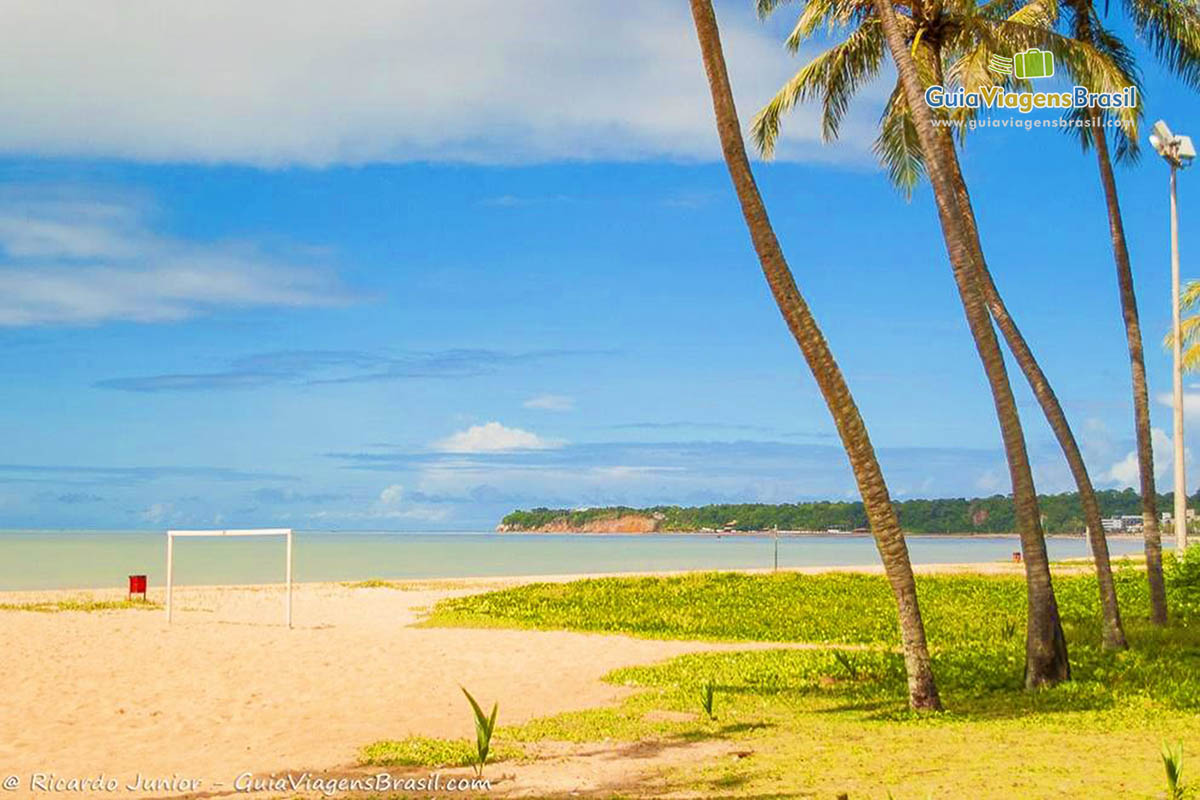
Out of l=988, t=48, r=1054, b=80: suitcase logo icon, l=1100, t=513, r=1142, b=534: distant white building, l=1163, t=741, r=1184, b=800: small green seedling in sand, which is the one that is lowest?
l=1163, t=741, r=1184, b=800: small green seedling in sand

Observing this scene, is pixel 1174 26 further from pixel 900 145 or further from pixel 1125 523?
pixel 1125 523

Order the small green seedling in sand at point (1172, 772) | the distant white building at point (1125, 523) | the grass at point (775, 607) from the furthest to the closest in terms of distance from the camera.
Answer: the distant white building at point (1125, 523), the grass at point (775, 607), the small green seedling in sand at point (1172, 772)

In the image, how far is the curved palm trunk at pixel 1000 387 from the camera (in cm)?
1288

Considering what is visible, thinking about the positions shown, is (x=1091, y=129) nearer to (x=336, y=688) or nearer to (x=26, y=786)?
(x=336, y=688)

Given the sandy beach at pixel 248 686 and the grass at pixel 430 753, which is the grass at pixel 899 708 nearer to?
the grass at pixel 430 753

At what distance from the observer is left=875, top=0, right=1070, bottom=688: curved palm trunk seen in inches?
507

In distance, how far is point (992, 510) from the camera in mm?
148375

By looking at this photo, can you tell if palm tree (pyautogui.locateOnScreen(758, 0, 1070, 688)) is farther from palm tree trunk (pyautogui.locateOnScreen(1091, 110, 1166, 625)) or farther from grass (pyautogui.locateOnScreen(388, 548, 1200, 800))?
palm tree trunk (pyautogui.locateOnScreen(1091, 110, 1166, 625))

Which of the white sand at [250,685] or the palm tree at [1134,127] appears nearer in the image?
the white sand at [250,685]

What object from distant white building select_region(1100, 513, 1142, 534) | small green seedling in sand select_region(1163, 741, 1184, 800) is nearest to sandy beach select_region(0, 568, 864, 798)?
small green seedling in sand select_region(1163, 741, 1184, 800)

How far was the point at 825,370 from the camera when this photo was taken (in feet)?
39.3

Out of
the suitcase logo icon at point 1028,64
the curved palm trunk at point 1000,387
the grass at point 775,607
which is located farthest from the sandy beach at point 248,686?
the suitcase logo icon at point 1028,64

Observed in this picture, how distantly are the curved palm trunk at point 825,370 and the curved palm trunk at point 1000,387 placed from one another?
1.70 m

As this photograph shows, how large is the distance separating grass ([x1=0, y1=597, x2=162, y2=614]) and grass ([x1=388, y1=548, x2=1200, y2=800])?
23.4 feet
